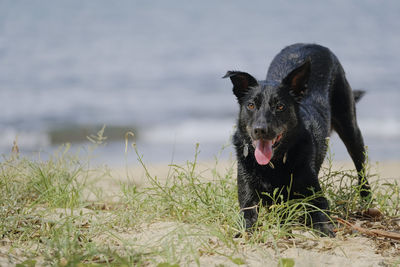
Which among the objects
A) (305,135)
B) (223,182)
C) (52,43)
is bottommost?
(223,182)

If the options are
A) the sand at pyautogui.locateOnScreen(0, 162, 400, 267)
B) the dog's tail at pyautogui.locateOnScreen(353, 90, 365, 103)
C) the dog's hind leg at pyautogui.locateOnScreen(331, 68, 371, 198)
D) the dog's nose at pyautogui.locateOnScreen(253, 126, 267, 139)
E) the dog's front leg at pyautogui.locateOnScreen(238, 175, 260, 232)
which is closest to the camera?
the sand at pyautogui.locateOnScreen(0, 162, 400, 267)

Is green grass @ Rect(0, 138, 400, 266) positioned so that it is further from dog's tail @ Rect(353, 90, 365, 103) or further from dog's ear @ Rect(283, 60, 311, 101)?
dog's tail @ Rect(353, 90, 365, 103)

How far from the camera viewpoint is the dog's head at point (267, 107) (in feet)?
10.2

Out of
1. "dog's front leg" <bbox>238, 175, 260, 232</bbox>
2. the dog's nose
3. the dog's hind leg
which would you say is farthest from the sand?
the dog's hind leg

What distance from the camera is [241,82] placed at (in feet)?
11.3

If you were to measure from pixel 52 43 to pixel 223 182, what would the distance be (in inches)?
737

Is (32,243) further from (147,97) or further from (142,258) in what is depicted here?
(147,97)

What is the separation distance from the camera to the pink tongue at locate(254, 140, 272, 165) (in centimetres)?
311

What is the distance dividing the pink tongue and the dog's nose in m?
0.08

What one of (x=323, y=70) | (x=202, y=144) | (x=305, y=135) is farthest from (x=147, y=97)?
(x=305, y=135)

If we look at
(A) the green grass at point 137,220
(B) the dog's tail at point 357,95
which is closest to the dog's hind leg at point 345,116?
(B) the dog's tail at point 357,95

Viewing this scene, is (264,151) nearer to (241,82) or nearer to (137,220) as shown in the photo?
(241,82)

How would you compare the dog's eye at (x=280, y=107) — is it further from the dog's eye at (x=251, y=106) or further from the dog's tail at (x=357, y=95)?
the dog's tail at (x=357, y=95)

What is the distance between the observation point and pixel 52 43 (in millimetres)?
20641
